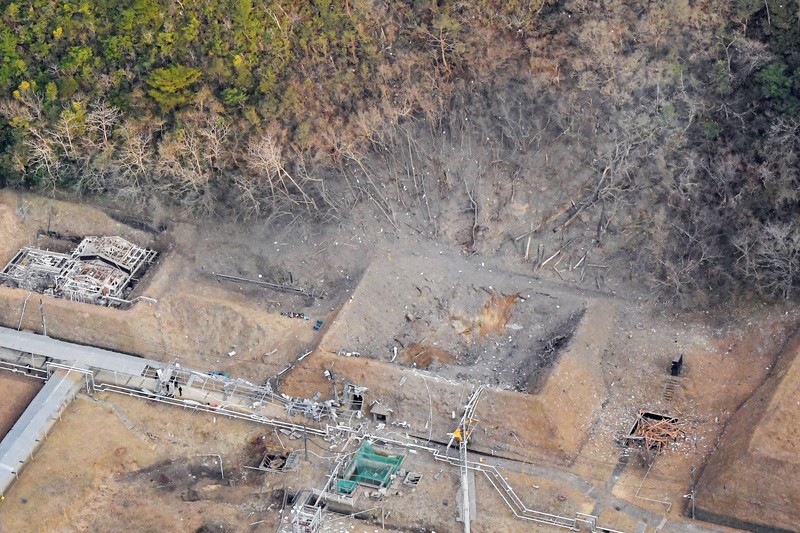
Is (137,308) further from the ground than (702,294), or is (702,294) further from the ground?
(702,294)

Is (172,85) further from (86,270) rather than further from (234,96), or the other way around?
(86,270)

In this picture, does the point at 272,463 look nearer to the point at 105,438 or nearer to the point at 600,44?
the point at 105,438

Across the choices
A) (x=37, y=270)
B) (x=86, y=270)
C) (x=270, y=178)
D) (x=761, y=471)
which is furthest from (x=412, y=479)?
(x=37, y=270)

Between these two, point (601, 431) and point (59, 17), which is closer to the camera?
point (601, 431)

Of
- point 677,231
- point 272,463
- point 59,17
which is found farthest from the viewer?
point 59,17

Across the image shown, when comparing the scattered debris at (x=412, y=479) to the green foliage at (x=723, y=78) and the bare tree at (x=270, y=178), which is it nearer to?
the bare tree at (x=270, y=178)

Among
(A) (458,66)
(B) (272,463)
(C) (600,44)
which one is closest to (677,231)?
(C) (600,44)

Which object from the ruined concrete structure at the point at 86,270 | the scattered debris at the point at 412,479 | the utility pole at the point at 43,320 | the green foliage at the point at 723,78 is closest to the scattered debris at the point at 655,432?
the scattered debris at the point at 412,479

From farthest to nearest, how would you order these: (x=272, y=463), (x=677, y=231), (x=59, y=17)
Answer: (x=59, y=17) → (x=677, y=231) → (x=272, y=463)
